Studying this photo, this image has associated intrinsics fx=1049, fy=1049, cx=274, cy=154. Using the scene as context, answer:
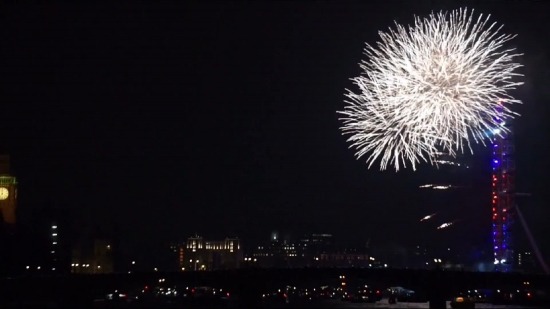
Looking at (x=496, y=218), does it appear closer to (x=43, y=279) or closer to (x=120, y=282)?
(x=120, y=282)

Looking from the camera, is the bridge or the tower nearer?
the bridge

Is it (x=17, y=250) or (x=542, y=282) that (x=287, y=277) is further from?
(x=17, y=250)

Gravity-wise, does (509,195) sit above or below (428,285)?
above

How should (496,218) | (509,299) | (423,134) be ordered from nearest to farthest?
(423,134) < (496,218) < (509,299)

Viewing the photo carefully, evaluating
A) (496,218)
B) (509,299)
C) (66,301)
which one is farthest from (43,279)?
(509,299)

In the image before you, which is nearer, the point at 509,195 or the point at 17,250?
the point at 509,195

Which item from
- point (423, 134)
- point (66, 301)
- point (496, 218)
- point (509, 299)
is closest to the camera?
point (423, 134)

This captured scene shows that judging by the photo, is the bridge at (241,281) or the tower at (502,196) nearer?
the bridge at (241,281)
